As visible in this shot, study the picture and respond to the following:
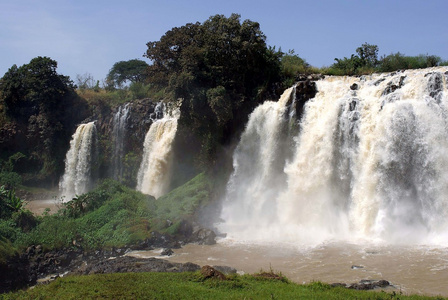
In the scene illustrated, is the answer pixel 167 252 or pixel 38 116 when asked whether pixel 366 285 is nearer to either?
pixel 167 252

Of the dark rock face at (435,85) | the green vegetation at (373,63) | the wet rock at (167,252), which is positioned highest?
the green vegetation at (373,63)

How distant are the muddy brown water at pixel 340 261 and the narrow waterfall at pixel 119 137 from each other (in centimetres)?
1529

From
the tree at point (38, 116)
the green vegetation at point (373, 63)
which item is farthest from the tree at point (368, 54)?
the tree at point (38, 116)

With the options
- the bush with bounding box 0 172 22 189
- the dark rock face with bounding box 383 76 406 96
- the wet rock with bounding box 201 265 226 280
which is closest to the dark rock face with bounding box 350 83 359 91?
the dark rock face with bounding box 383 76 406 96

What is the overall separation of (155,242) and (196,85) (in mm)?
10400

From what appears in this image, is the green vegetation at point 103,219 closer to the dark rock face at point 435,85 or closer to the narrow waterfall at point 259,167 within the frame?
the narrow waterfall at point 259,167

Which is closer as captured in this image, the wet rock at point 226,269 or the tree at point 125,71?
the wet rock at point 226,269

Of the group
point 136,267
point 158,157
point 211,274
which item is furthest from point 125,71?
point 211,274

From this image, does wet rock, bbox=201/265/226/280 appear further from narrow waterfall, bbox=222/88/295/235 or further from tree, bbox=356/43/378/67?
tree, bbox=356/43/378/67

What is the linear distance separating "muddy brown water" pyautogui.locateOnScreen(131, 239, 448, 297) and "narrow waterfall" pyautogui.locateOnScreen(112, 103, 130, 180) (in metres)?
15.3

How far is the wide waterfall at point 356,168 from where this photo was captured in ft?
54.5

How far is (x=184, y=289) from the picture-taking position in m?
10.4

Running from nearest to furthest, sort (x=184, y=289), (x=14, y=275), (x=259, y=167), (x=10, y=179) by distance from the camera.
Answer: (x=184, y=289) → (x=14, y=275) → (x=259, y=167) → (x=10, y=179)

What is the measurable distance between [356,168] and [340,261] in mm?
5312
